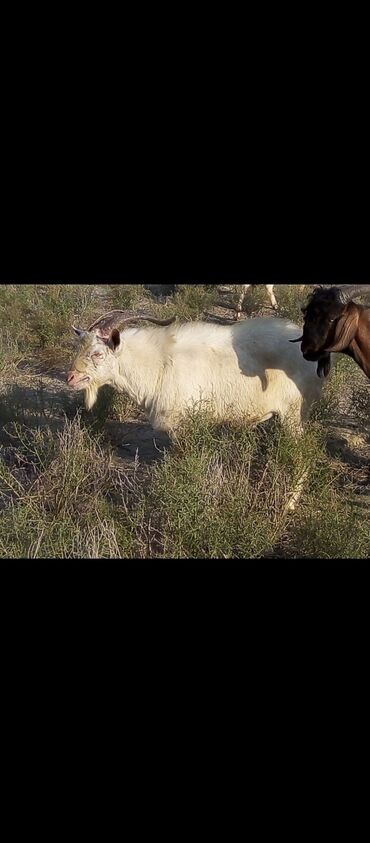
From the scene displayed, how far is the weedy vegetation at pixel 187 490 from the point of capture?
455 cm

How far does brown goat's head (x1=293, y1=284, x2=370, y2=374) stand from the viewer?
15.7ft

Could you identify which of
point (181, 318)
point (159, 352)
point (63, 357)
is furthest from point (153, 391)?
point (181, 318)

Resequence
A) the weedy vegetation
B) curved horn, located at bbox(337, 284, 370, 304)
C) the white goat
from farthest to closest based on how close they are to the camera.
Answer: the white goat, curved horn, located at bbox(337, 284, 370, 304), the weedy vegetation

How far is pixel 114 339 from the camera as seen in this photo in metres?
5.74

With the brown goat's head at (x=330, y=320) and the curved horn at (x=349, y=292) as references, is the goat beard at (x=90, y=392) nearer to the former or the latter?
the brown goat's head at (x=330, y=320)

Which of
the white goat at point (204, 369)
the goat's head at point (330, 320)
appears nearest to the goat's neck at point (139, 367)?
the white goat at point (204, 369)

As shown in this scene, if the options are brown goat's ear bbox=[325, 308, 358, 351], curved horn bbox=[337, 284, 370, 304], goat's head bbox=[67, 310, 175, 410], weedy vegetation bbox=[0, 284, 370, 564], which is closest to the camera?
weedy vegetation bbox=[0, 284, 370, 564]

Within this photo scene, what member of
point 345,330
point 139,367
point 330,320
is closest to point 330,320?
point 330,320

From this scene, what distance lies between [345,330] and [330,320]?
0.52 feet

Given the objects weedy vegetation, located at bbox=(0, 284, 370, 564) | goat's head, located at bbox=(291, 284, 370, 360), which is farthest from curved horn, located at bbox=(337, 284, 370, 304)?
weedy vegetation, located at bbox=(0, 284, 370, 564)

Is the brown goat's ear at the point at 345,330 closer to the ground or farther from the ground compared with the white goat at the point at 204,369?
farther from the ground

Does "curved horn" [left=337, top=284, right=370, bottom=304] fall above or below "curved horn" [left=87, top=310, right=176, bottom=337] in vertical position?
above

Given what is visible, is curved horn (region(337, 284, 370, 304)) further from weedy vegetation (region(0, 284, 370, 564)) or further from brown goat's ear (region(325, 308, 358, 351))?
weedy vegetation (region(0, 284, 370, 564))

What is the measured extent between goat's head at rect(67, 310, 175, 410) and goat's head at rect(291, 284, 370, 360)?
1440 millimetres
